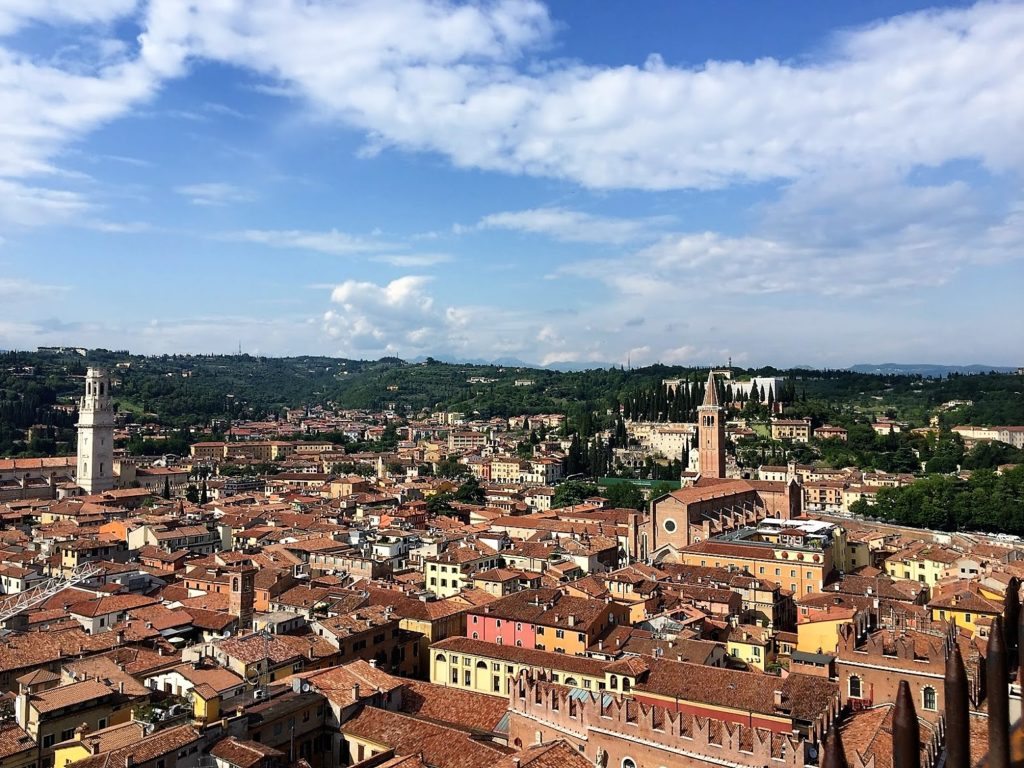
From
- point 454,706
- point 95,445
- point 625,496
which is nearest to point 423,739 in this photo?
point 454,706

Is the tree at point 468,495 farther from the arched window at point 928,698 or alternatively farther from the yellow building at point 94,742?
the yellow building at point 94,742

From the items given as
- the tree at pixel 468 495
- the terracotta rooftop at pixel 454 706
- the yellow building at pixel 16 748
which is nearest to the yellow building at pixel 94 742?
the yellow building at pixel 16 748

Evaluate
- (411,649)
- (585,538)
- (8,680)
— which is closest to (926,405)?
(585,538)

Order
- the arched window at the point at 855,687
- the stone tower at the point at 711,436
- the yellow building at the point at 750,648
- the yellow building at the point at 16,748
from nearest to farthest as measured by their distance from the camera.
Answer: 1. the yellow building at the point at 16,748
2. the arched window at the point at 855,687
3. the yellow building at the point at 750,648
4. the stone tower at the point at 711,436

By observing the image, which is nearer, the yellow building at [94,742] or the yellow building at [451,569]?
the yellow building at [94,742]

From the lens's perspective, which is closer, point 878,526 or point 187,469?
point 878,526

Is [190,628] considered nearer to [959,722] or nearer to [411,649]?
[411,649]
